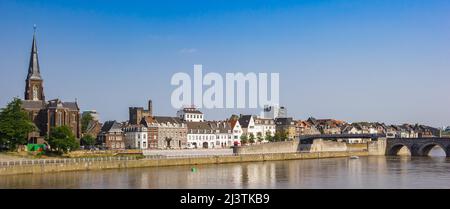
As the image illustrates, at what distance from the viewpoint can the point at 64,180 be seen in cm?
4534

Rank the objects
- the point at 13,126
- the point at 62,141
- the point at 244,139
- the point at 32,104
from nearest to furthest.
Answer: the point at 13,126
the point at 62,141
the point at 32,104
the point at 244,139

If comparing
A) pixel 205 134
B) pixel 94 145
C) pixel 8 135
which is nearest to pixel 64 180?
pixel 8 135

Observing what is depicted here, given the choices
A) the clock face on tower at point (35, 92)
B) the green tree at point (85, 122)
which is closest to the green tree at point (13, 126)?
the clock face on tower at point (35, 92)

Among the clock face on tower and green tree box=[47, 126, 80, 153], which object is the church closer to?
the clock face on tower

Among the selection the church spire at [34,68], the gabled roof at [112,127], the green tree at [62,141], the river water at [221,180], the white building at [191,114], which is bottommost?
the river water at [221,180]

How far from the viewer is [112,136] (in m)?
A: 87.5

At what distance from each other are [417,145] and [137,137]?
46699mm

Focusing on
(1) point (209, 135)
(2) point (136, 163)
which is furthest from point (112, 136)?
(2) point (136, 163)

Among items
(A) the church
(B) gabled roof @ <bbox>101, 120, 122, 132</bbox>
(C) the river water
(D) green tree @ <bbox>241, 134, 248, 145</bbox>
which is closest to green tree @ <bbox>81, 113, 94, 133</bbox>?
(B) gabled roof @ <bbox>101, 120, 122, 132</bbox>

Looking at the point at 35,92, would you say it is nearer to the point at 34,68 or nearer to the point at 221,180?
the point at 34,68

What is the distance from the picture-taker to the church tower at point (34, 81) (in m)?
88.6

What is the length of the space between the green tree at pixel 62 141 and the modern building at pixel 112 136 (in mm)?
16159

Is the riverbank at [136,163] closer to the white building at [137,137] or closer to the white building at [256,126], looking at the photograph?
the white building at [137,137]
